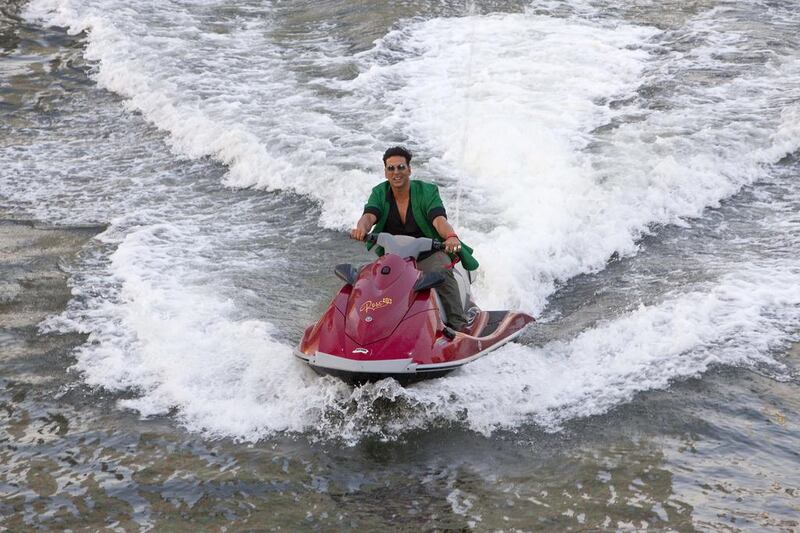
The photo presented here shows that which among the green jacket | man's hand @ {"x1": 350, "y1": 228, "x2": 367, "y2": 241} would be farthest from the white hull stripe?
the green jacket

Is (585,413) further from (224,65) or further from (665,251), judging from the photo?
(224,65)

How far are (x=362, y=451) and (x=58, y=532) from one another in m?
1.80

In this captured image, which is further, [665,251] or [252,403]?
[665,251]

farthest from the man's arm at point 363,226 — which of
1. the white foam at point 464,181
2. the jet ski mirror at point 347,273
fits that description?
the white foam at point 464,181

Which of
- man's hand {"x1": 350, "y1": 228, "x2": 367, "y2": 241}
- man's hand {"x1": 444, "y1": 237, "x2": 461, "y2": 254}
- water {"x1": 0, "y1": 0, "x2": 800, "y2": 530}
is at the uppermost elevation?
man's hand {"x1": 350, "y1": 228, "x2": 367, "y2": 241}

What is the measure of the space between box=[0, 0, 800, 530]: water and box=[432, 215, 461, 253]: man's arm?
2.96 feet

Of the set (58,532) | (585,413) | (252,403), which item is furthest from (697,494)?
(58,532)

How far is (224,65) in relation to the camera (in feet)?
52.0

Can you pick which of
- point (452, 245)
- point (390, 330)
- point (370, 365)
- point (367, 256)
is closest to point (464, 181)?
point (367, 256)

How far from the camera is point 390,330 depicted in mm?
6137

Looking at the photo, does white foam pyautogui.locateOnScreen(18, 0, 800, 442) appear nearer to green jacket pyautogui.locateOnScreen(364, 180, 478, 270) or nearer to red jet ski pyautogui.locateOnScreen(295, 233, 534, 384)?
red jet ski pyautogui.locateOnScreen(295, 233, 534, 384)

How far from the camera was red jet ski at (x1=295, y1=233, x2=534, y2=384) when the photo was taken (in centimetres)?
602

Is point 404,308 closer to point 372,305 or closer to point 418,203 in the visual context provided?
point 372,305

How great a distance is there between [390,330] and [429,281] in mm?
501
